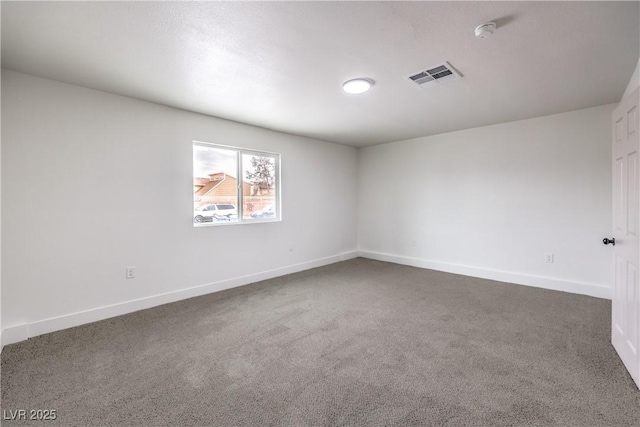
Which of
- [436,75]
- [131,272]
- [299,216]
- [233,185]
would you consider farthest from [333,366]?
[299,216]

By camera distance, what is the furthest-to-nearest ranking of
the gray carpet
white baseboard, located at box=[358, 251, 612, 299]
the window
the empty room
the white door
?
the window < white baseboard, located at box=[358, 251, 612, 299] < the white door < the empty room < the gray carpet

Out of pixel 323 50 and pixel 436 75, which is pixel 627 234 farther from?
pixel 323 50

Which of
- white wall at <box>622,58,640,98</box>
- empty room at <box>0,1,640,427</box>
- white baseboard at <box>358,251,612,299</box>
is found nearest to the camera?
empty room at <box>0,1,640,427</box>

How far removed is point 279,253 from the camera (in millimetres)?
4820

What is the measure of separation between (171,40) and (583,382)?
12.0ft

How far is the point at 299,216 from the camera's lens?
16.8 ft

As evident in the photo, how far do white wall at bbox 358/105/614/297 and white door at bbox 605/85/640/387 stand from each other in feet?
5.36

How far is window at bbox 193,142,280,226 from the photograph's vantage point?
3.93 metres

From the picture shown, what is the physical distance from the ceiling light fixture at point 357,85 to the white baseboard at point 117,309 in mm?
2931

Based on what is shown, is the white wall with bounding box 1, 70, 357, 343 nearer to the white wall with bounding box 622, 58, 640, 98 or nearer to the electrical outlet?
the electrical outlet

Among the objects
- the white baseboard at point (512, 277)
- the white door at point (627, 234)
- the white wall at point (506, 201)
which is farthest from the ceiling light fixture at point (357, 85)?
the white baseboard at point (512, 277)

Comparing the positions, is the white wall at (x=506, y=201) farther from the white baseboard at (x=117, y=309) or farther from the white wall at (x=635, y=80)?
the white baseboard at (x=117, y=309)

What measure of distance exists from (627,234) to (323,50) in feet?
8.63

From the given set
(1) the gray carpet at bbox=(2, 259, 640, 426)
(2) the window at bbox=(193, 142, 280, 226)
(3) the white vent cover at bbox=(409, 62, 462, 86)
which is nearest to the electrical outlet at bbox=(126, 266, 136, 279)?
(1) the gray carpet at bbox=(2, 259, 640, 426)
